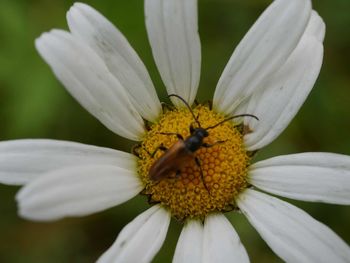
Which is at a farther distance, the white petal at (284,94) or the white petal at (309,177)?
the white petal at (284,94)

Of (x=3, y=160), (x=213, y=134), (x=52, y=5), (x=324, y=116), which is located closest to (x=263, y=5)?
(x=324, y=116)

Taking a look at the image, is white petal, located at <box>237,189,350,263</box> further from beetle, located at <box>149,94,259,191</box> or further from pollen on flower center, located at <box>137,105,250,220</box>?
beetle, located at <box>149,94,259,191</box>

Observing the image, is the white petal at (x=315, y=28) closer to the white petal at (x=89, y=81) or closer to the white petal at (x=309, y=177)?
the white petal at (x=309, y=177)

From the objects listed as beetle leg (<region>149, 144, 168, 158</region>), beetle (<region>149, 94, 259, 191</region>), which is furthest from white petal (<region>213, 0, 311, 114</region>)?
beetle leg (<region>149, 144, 168, 158</region>)

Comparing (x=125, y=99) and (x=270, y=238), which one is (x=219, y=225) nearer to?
(x=270, y=238)

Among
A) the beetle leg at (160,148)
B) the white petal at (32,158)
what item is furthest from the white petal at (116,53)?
the white petal at (32,158)

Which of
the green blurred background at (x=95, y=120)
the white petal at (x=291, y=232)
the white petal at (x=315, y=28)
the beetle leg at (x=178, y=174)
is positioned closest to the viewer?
the white petal at (x=291, y=232)
